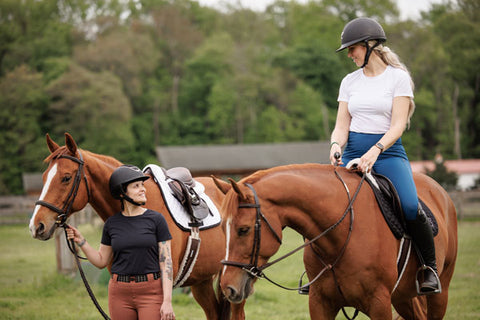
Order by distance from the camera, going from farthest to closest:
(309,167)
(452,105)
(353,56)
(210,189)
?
(452,105)
(210,189)
(353,56)
(309,167)

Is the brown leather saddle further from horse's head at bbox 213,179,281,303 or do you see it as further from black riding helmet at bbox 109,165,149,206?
horse's head at bbox 213,179,281,303

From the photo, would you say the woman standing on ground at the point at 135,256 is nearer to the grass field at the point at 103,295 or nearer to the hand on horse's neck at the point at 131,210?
the hand on horse's neck at the point at 131,210

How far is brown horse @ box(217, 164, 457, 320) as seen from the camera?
11.5 feet

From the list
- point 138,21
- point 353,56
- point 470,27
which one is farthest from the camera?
point 138,21

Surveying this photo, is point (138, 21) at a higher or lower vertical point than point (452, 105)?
higher

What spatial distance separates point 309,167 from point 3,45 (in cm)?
5011

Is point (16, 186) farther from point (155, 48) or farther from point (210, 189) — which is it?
point (210, 189)

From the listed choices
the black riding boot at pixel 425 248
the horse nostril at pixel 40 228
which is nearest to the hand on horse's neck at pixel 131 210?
the horse nostril at pixel 40 228

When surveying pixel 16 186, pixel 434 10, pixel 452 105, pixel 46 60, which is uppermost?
pixel 434 10

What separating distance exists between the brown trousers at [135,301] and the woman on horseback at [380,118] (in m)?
1.69

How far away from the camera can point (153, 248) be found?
4.17m

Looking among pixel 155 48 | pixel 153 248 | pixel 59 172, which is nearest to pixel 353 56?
pixel 153 248

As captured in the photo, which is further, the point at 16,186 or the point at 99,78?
the point at 99,78

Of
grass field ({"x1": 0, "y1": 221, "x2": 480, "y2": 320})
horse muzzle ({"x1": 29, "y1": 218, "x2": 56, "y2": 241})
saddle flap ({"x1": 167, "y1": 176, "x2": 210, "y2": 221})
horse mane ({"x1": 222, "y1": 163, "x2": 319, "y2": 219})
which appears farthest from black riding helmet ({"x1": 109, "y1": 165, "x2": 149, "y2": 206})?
grass field ({"x1": 0, "y1": 221, "x2": 480, "y2": 320})
